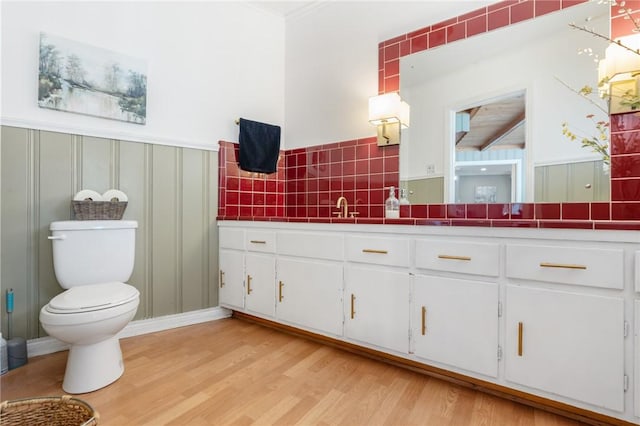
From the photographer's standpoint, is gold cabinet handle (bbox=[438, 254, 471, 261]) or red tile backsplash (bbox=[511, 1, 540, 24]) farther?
red tile backsplash (bbox=[511, 1, 540, 24])

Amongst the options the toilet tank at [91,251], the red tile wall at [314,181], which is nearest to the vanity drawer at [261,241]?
the red tile wall at [314,181]

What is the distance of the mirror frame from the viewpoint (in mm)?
1594

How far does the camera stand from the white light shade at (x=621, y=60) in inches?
60.9

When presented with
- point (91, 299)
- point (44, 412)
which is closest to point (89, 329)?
point (91, 299)

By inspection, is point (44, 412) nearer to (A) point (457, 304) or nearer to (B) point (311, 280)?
(B) point (311, 280)

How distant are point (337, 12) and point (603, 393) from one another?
2.85m

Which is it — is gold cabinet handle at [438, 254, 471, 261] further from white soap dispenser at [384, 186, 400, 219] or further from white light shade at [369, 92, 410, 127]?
white light shade at [369, 92, 410, 127]

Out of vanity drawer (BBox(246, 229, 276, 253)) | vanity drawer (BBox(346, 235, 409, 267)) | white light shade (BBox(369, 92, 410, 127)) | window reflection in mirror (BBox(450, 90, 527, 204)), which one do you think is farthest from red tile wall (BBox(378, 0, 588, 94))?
vanity drawer (BBox(246, 229, 276, 253))

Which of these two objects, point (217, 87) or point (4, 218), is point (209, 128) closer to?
point (217, 87)

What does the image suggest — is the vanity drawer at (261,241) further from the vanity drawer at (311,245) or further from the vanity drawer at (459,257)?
the vanity drawer at (459,257)

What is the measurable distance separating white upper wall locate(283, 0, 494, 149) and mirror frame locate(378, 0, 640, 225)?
8cm

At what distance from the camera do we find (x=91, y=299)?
5.14ft

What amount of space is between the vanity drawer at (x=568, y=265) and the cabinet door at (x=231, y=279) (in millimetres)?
1755

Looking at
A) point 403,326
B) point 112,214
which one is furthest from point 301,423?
point 112,214
